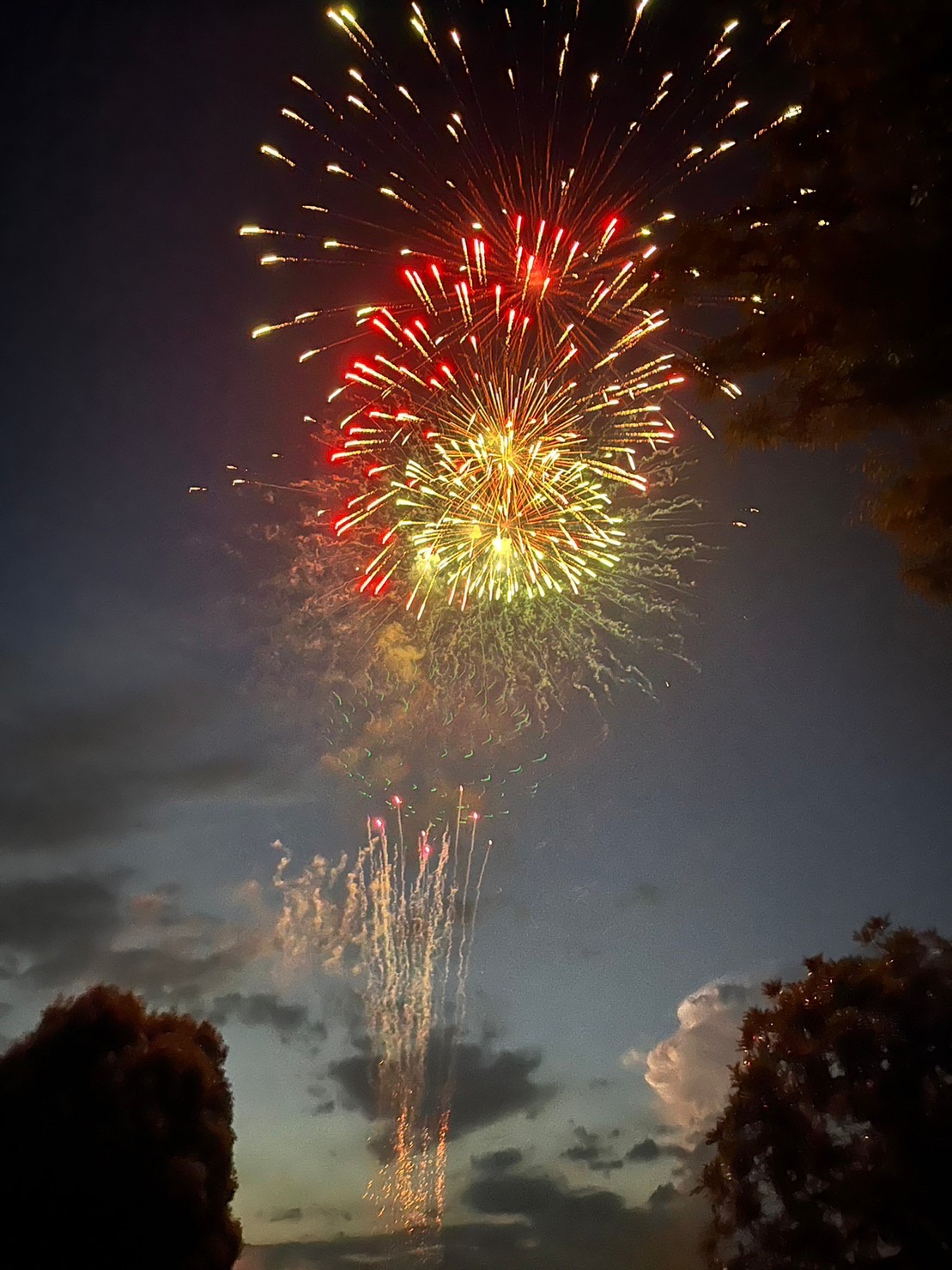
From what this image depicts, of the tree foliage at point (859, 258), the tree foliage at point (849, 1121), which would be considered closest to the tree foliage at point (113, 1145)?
the tree foliage at point (849, 1121)

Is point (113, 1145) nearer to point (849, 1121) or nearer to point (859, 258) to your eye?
point (849, 1121)

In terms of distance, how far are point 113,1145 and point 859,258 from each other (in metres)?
17.9

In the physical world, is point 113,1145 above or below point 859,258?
below

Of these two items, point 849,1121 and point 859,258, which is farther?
point 849,1121

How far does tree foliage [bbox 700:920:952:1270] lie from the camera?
13.8m

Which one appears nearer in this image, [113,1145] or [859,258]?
[859,258]

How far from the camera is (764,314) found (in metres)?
10.8

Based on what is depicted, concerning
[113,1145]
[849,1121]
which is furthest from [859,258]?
[113,1145]

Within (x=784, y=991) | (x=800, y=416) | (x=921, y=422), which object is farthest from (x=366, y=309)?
(x=784, y=991)

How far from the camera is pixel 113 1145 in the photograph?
54.3ft

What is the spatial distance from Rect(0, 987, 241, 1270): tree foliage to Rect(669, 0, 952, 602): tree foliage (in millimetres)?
15522

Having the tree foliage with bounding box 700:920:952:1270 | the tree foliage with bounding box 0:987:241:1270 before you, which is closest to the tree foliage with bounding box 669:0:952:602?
the tree foliage with bounding box 700:920:952:1270

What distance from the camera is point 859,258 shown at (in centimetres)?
952

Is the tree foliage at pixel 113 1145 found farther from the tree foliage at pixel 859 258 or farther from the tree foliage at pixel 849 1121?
the tree foliage at pixel 859 258
